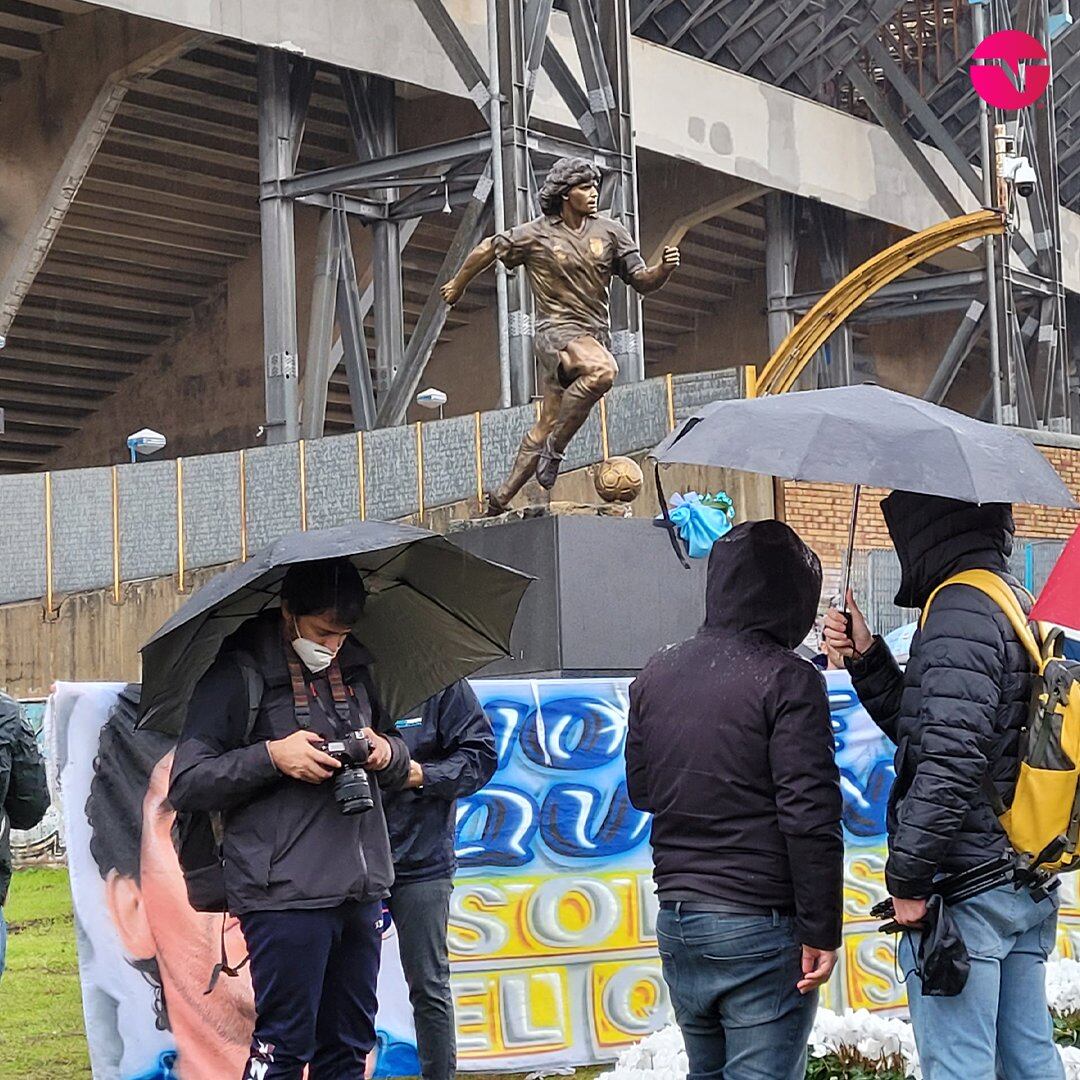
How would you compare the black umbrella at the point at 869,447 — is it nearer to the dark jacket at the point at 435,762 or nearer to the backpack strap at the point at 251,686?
the backpack strap at the point at 251,686

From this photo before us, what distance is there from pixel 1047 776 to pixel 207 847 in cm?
220

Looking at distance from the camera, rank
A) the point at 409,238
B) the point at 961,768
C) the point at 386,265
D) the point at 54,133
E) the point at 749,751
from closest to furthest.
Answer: the point at 961,768 < the point at 749,751 < the point at 54,133 < the point at 386,265 < the point at 409,238

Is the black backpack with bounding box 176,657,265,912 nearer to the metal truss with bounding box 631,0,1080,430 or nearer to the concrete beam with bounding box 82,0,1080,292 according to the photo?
the concrete beam with bounding box 82,0,1080,292

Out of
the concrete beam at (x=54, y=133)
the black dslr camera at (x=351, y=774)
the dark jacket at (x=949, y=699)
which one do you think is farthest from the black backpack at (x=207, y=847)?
the concrete beam at (x=54, y=133)

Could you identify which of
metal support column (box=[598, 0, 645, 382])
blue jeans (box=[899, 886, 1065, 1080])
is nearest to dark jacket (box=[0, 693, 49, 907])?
blue jeans (box=[899, 886, 1065, 1080])

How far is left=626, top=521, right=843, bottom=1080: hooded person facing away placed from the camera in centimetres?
464

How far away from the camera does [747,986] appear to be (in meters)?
4.72

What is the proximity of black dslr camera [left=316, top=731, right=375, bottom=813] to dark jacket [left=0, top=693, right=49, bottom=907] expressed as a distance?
5.26 feet

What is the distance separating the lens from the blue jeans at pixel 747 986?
468cm

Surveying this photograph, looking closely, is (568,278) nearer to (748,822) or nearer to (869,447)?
(869,447)

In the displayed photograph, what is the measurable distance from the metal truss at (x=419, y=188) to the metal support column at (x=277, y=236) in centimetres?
2

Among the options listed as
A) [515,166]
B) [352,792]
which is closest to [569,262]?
[352,792]

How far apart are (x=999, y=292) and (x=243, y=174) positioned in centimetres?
1260

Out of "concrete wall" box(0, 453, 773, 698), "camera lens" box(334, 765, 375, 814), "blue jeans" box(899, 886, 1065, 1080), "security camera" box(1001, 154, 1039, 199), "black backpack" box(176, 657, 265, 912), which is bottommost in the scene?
"blue jeans" box(899, 886, 1065, 1080)
